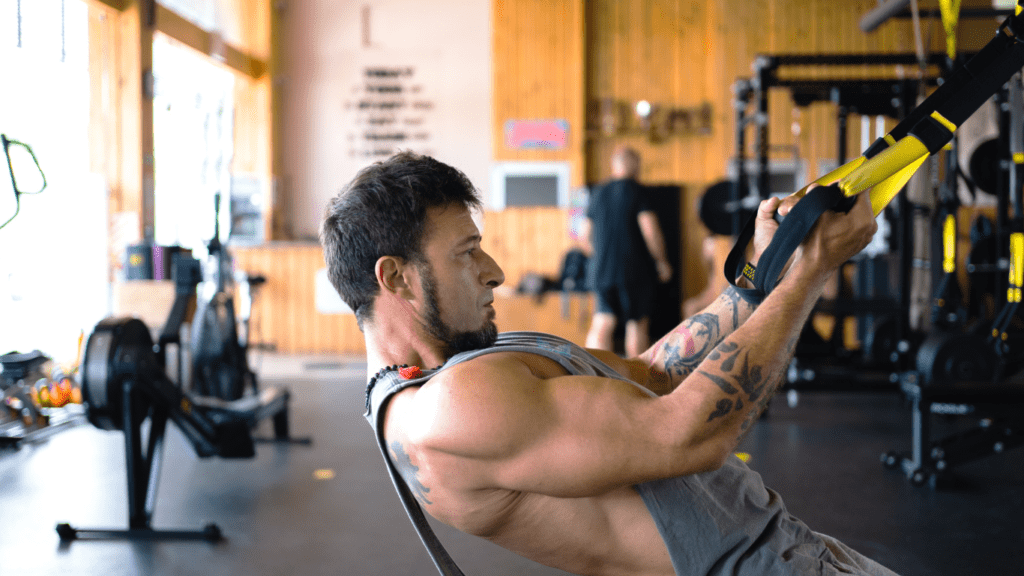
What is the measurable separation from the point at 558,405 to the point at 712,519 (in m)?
0.24

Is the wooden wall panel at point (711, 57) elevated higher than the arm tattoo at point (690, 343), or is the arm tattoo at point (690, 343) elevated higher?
the wooden wall panel at point (711, 57)

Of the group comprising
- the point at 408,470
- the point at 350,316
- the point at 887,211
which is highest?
the point at 887,211

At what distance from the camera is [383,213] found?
0.99 metres

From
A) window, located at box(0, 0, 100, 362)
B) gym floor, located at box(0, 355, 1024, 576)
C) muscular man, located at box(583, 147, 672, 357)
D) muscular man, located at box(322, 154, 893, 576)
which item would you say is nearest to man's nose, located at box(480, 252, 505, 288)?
muscular man, located at box(322, 154, 893, 576)

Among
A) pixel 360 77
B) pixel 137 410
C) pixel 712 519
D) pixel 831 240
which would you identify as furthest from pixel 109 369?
pixel 360 77

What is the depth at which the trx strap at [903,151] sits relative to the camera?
791mm

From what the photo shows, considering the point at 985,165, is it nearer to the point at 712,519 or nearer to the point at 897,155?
the point at 897,155

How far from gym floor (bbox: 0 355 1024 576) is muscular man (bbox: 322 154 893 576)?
4.14 ft

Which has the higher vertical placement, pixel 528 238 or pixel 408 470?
pixel 528 238

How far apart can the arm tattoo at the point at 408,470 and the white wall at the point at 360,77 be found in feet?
22.6

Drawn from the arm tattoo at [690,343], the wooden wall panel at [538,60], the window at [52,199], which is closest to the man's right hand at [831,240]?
the arm tattoo at [690,343]

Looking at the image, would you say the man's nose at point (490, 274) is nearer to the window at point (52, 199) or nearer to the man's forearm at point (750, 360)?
the man's forearm at point (750, 360)

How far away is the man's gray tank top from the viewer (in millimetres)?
858

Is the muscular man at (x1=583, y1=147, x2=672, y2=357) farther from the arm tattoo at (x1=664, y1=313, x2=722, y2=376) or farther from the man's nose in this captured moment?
the man's nose
